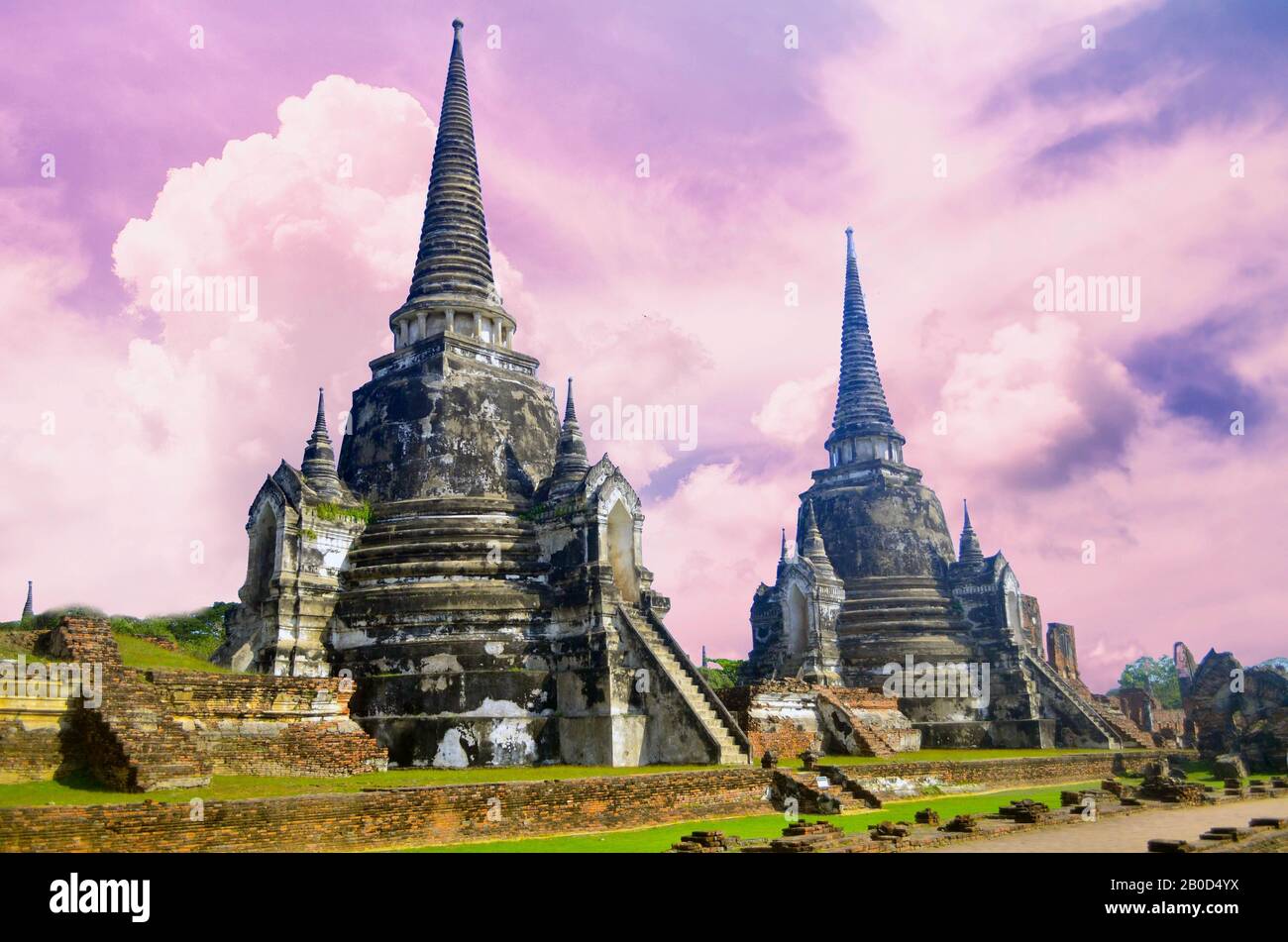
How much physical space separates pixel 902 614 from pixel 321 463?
20276mm

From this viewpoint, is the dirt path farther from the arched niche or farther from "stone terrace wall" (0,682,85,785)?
"stone terrace wall" (0,682,85,785)

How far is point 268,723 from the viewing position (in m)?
19.6

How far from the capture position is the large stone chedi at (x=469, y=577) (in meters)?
23.0

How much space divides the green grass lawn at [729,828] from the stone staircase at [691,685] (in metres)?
3.35

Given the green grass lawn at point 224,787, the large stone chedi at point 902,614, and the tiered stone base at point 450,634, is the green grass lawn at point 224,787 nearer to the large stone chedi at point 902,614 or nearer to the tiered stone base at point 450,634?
the tiered stone base at point 450,634

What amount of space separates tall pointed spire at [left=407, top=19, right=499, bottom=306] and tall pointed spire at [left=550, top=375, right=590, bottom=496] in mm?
5259

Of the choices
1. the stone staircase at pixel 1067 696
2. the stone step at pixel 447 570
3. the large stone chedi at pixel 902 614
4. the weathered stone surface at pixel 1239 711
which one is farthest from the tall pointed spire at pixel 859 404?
the stone step at pixel 447 570

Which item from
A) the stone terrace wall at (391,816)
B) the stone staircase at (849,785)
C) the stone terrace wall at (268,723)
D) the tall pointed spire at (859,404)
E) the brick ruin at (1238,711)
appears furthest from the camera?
the tall pointed spire at (859,404)

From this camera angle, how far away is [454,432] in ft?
89.7

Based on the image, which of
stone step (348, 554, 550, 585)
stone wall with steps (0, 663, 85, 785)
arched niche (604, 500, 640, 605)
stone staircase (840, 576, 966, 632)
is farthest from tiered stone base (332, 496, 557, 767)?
stone staircase (840, 576, 966, 632)

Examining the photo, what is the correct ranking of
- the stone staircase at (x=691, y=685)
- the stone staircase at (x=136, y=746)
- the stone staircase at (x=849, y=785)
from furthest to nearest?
1. the stone staircase at (x=691, y=685)
2. the stone staircase at (x=849, y=785)
3. the stone staircase at (x=136, y=746)

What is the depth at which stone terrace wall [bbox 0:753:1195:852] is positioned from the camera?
1147 centimetres

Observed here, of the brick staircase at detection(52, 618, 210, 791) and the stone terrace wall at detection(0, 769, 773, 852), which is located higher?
the brick staircase at detection(52, 618, 210, 791)
